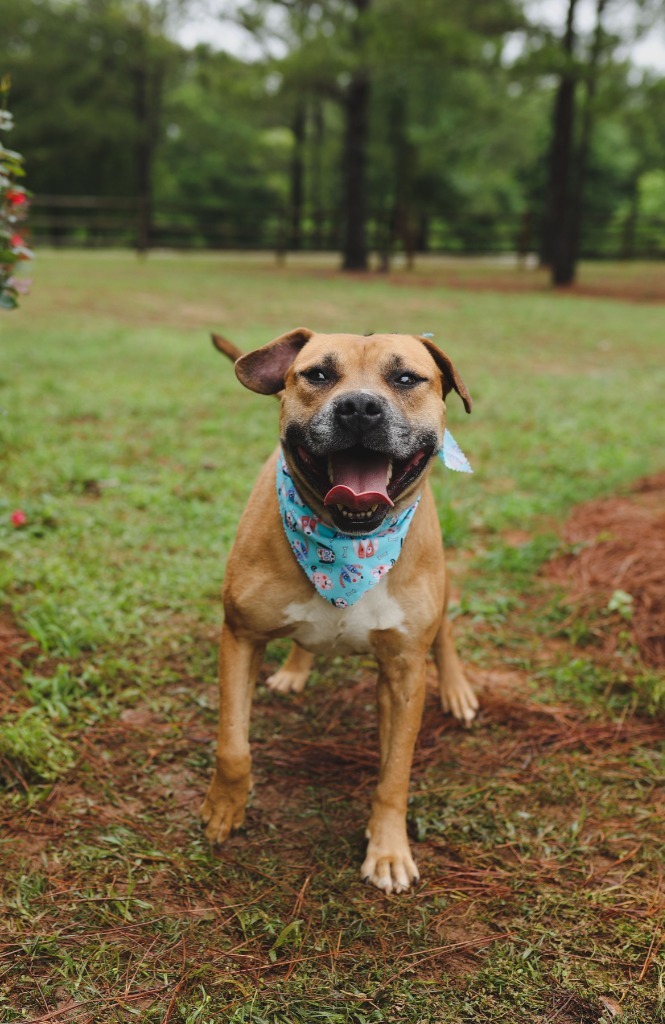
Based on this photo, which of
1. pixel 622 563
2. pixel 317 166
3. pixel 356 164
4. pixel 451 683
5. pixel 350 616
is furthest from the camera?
pixel 317 166

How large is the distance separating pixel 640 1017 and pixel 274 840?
42.5 inches

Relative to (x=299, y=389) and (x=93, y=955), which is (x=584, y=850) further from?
(x=299, y=389)

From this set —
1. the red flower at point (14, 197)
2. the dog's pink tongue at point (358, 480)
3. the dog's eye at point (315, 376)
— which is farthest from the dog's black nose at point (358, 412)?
the red flower at point (14, 197)

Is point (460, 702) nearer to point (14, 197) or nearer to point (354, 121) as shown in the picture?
point (14, 197)

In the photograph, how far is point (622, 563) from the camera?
13.5 ft

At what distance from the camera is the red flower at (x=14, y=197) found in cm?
364

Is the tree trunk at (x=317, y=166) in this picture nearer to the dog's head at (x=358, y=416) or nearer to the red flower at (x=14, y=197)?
the red flower at (x=14, y=197)

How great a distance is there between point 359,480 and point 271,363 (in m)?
0.60

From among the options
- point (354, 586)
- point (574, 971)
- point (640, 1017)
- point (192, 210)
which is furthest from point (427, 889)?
point (192, 210)

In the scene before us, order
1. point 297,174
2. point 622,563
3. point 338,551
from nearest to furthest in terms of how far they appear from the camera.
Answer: point 338,551 → point 622,563 → point 297,174

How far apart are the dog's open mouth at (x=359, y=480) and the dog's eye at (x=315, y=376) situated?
0.70ft

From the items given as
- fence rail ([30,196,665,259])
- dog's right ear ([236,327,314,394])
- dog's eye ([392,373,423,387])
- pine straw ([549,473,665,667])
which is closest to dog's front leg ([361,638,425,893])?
dog's eye ([392,373,423,387])

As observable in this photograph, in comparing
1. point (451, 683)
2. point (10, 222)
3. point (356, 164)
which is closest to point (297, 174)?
point (356, 164)

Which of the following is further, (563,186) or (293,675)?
(563,186)
